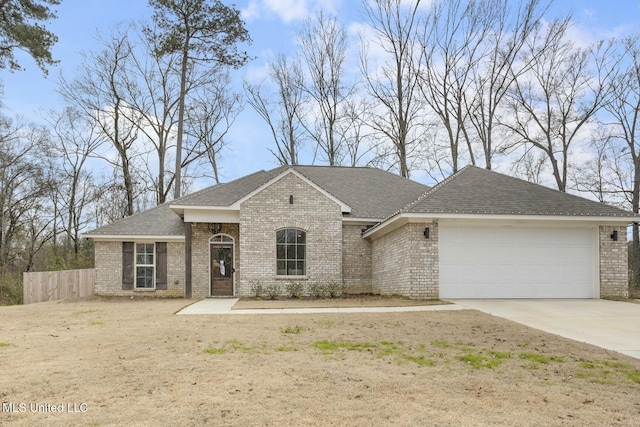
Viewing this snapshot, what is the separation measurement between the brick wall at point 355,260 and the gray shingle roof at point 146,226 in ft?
20.4

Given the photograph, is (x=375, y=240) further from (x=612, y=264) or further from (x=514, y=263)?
(x=612, y=264)

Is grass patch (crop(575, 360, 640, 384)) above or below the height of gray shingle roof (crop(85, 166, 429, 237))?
below

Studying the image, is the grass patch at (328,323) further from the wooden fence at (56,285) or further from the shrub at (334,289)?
the wooden fence at (56,285)

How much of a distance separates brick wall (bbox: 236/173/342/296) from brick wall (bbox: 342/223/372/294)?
3.02 feet

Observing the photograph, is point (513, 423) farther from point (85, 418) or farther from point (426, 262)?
point (426, 262)

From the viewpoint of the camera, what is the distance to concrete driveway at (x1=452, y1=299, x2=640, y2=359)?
8.77m

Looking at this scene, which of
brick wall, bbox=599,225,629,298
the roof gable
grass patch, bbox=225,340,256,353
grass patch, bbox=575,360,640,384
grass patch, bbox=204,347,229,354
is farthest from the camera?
the roof gable

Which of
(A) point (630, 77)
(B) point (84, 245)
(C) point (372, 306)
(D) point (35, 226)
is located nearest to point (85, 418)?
(C) point (372, 306)

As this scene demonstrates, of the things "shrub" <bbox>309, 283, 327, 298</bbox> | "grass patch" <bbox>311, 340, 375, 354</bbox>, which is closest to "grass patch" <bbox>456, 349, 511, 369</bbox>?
"grass patch" <bbox>311, 340, 375, 354</bbox>

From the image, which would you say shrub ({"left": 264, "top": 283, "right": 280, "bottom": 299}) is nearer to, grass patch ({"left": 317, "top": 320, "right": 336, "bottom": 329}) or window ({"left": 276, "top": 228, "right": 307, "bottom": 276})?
window ({"left": 276, "top": 228, "right": 307, "bottom": 276})

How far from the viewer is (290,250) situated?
1873 centimetres

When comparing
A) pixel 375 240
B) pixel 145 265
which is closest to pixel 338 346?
pixel 375 240

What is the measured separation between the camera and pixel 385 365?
22.7 ft

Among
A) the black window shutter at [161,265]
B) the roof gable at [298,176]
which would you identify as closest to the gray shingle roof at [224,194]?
the roof gable at [298,176]
